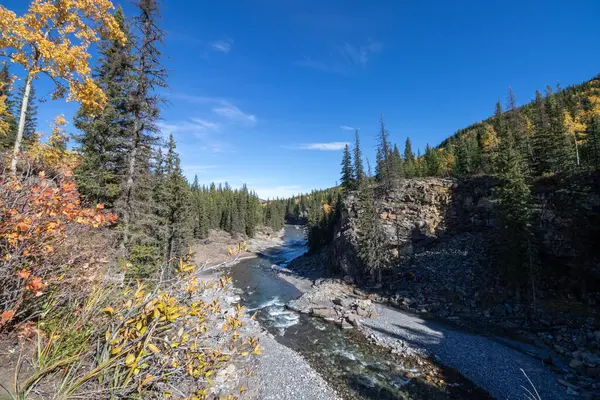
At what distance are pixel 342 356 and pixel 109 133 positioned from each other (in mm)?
21066

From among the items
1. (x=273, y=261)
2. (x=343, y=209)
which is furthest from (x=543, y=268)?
(x=273, y=261)

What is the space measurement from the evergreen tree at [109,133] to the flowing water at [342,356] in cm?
1114

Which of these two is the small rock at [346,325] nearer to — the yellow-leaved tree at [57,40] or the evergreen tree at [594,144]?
the yellow-leaved tree at [57,40]

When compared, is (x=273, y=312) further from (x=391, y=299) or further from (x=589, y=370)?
(x=589, y=370)

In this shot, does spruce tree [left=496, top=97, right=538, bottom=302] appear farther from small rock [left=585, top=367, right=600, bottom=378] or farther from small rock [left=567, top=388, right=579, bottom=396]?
small rock [left=567, top=388, right=579, bottom=396]

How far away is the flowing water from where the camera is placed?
15047 mm

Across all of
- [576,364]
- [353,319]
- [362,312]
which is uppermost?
[576,364]

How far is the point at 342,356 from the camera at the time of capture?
62.0ft

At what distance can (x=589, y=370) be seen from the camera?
51.5ft

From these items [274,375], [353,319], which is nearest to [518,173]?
[353,319]

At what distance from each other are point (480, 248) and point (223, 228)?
7237 centimetres

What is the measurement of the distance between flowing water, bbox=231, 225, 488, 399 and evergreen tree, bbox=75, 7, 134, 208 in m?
11.1

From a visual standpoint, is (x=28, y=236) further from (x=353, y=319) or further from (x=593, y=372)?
(x=593, y=372)

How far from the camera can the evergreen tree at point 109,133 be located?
14.3 meters
